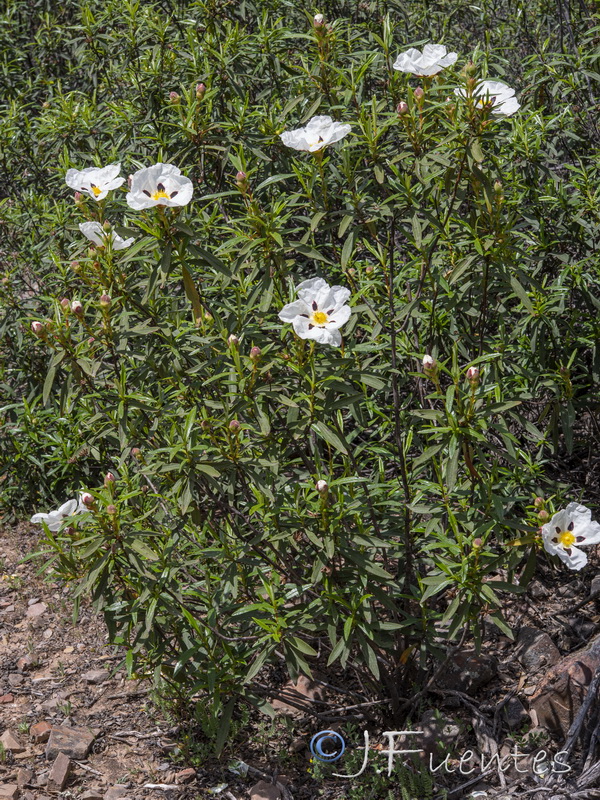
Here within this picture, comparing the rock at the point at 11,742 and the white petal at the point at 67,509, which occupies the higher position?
the white petal at the point at 67,509

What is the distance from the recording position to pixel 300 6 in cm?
526

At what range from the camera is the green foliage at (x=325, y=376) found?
9.73 feet

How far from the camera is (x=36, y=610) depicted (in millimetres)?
4824

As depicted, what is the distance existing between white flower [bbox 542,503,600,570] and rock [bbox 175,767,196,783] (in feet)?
6.08

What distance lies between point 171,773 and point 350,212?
8.04 ft

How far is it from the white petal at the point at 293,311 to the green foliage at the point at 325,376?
5.1 inches

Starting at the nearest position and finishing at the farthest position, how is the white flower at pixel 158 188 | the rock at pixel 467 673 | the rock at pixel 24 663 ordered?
the white flower at pixel 158 188
the rock at pixel 467 673
the rock at pixel 24 663

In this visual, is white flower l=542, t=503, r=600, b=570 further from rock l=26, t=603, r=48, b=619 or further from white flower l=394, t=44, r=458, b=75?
rock l=26, t=603, r=48, b=619

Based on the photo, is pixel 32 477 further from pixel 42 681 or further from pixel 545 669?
pixel 545 669

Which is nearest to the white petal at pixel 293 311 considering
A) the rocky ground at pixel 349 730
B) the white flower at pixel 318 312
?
the white flower at pixel 318 312

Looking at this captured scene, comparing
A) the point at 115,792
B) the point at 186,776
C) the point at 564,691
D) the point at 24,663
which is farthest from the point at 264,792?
the point at 24,663

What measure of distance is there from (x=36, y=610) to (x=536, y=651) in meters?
2.71

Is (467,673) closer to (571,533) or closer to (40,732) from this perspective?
(571,533)

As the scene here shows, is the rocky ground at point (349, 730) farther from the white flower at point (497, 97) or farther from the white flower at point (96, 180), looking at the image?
the white flower at point (497, 97)
